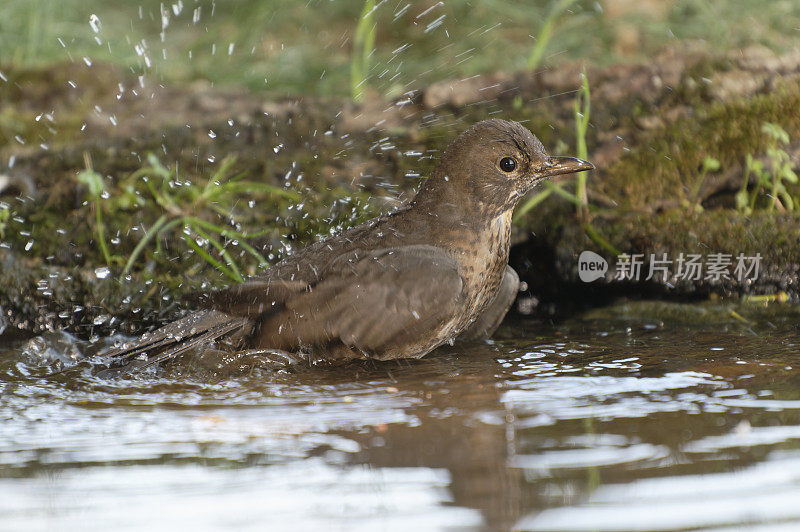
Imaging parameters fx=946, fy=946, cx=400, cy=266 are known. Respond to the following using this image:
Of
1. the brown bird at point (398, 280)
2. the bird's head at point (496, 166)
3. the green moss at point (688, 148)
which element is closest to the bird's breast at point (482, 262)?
the brown bird at point (398, 280)

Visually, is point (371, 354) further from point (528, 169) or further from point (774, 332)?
point (774, 332)

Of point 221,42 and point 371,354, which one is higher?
point 221,42

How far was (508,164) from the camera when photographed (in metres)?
4.13

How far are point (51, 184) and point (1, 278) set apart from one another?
792mm

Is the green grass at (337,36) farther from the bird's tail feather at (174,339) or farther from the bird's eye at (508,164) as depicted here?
the bird's tail feather at (174,339)

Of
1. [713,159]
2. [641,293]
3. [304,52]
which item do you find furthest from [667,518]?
[304,52]

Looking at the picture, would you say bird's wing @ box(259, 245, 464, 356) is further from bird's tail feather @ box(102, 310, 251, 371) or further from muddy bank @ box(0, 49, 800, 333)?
muddy bank @ box(0, 49, 800, 333)

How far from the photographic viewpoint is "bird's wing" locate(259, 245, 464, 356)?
152 inches

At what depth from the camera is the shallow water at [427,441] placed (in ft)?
7.02

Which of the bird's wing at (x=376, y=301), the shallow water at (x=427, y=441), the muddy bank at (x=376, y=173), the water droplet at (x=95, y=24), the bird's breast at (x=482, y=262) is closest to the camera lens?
the shallow water at (x=427, y=441)

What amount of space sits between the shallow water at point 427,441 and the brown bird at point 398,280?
6.3 inches

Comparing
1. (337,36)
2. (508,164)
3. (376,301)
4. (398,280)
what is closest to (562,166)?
(508,164)

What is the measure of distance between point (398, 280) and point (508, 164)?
28.9 inches

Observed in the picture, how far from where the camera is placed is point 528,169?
4.14m
